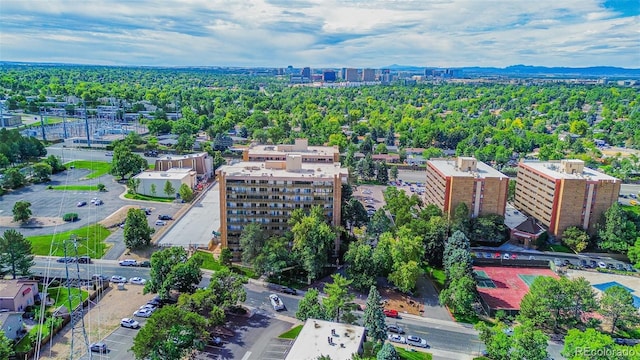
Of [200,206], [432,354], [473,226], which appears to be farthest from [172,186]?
[432,354]

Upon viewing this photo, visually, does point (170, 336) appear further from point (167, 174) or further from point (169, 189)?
point (167, 174)

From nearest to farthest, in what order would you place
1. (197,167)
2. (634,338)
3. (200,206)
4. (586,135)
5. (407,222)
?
(634,338) < (407,222) < (200,206) < (197,167) < (586,135)

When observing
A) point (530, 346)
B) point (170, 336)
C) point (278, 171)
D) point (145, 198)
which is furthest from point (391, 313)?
point (145, 198)

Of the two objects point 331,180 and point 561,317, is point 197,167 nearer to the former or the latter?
point 331,180

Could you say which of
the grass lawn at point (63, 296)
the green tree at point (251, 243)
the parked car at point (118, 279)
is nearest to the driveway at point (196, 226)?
the parked car at point (118, 279)

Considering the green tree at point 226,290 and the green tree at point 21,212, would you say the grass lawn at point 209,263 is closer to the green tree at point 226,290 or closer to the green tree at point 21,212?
the green tree at point 226,290
